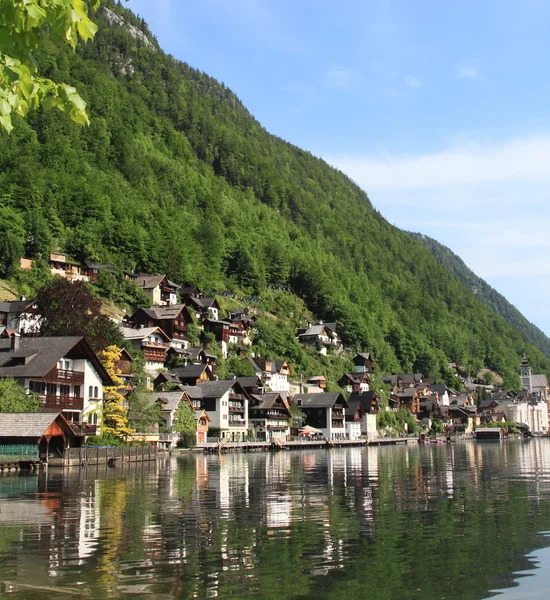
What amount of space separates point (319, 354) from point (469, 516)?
142 metres

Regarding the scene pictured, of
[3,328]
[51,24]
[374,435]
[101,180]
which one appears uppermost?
[101,180]

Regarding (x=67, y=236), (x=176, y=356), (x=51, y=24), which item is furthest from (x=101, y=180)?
(x=51, y=24)

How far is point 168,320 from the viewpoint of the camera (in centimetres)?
12850

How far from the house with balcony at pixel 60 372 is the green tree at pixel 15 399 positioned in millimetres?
1281

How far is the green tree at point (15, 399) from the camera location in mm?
55906

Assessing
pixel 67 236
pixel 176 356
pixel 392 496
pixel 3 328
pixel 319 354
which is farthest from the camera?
pixel 319 354

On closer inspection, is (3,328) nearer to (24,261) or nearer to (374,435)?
(24,261)

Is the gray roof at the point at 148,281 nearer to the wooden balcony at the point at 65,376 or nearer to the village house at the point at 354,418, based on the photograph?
the village house at the point at 354,418

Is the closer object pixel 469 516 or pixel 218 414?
pixel 469 516

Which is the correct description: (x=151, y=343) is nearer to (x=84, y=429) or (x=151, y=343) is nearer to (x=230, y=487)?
(x=84, y=429)

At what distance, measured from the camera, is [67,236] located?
14362 centimetres

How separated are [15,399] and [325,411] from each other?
268 feet

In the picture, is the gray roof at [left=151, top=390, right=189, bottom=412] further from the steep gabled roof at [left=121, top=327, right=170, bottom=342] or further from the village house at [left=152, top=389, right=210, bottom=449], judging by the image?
the steep gabled roof at [left=121, top=327, right=170, bottom=342]

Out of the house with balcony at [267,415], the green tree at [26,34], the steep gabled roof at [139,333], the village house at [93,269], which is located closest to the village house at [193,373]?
the steep gabled roof at [139,333]
